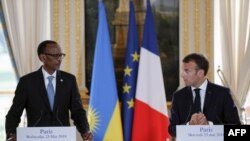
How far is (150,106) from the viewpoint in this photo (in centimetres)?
582

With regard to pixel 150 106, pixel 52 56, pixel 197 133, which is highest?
pixel 52 56

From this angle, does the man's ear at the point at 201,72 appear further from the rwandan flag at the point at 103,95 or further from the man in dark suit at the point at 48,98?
the rwandan flag at the point at 103,95

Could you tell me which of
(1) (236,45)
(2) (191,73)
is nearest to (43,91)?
(2) (191,73)

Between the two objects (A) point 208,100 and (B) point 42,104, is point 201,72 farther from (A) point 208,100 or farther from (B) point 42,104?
(B) point 42,104

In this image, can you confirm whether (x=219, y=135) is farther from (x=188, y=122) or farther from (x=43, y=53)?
(x=43, y=53)

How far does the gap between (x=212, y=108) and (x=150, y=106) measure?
212cm

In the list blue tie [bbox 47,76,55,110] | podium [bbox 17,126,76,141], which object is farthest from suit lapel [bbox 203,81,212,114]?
blue tie [bbox 47,76,55,110]

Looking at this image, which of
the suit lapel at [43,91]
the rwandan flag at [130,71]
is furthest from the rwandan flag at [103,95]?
the suit lapel at [43,91]

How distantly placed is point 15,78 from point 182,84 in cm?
209

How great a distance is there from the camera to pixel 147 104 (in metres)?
5.82

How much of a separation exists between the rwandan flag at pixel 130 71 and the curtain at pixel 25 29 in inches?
43.6

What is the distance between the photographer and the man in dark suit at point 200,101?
373 cm

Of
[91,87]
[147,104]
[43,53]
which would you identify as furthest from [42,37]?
[43,53]

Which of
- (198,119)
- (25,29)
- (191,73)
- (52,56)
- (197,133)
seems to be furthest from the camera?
(25,29)
